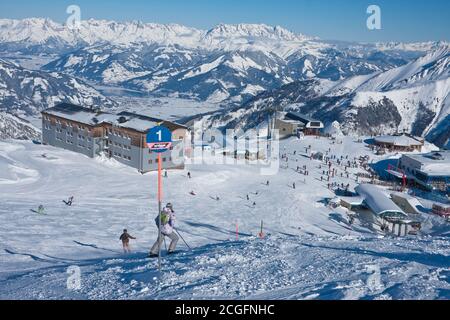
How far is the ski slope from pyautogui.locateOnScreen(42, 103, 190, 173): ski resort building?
2.02 m

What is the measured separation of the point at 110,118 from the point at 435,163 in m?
41.5

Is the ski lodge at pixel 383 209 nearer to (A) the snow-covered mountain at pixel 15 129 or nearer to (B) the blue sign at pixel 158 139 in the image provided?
(B) the blue sign at pixel 158 139

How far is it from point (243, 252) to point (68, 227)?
1549 cm

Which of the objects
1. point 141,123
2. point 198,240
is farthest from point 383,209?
point 141,123

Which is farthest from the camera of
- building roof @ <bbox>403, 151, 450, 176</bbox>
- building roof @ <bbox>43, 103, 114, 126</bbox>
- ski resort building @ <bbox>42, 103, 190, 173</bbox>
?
building roof @ <bbox>43, 103, 114, 126</bbox>

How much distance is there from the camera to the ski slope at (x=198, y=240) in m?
13.1

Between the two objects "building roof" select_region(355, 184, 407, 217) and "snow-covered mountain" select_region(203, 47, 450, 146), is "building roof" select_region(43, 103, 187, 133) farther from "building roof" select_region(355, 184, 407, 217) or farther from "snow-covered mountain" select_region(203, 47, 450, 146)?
"snow-covered mountain" select_region(203, 47, 450, 146)

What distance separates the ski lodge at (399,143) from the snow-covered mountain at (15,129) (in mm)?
122471

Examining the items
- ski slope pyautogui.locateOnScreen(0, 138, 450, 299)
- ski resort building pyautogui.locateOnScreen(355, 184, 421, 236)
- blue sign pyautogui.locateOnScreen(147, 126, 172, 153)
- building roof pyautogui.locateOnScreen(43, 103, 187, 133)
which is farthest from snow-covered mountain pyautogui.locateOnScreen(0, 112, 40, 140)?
blue sign pyautogui.locateOnScreen(147, 126, 172, 153)

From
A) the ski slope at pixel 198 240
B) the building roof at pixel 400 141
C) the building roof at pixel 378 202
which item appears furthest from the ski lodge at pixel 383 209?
the building roof at pixel 400 141

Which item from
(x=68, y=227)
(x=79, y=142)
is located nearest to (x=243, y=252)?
(x=68, y=227)

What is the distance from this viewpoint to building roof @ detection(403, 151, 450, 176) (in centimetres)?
5962
